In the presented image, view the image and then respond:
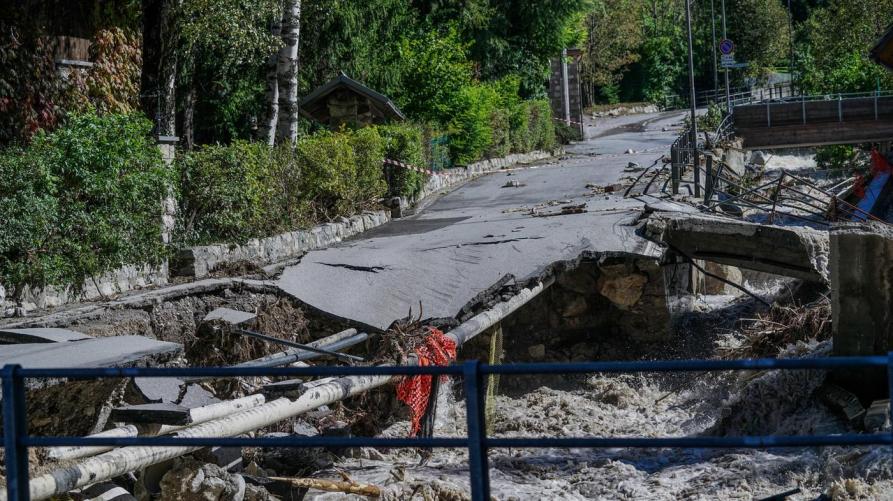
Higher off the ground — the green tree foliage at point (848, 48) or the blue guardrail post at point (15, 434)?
the green tree foliage at point (848, 48)

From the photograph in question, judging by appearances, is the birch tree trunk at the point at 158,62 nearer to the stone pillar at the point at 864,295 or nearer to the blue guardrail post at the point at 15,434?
the stone pillar at the point at 864,295

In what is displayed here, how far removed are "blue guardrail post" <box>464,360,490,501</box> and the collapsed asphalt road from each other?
8076 millimetres

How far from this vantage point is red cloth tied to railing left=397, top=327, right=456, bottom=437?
10117mm

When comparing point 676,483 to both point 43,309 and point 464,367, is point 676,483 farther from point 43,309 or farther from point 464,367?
point 43,309

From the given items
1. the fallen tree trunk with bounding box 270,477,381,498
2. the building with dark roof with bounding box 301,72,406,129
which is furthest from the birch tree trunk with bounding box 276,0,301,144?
the fallen tree trunk with bounding box 270,477,381,498

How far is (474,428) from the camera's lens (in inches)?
162

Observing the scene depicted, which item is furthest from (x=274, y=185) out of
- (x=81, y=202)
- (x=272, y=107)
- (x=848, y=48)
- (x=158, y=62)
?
(x=848, y=48)

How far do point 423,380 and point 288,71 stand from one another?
35.2 ft

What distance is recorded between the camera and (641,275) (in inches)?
625

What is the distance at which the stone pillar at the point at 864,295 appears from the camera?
916cm

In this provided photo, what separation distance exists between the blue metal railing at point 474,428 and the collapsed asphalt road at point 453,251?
783 cm

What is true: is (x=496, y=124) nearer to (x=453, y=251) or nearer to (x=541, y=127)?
(x=541, y=127)

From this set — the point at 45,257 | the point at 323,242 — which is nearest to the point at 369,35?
the point at 323,242

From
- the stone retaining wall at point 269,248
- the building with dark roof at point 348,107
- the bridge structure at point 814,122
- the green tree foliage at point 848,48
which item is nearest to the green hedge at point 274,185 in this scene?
the stone retaining wall at point 269,248
